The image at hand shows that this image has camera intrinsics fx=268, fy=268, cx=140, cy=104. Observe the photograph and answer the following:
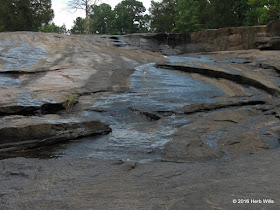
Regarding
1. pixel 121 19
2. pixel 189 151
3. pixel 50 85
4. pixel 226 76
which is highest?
pixel 121 19

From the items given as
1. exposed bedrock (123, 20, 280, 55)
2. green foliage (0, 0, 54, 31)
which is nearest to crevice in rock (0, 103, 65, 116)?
exposed bedrock (123, 20, 280, 55)

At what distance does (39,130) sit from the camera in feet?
11.8

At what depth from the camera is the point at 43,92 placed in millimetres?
5301

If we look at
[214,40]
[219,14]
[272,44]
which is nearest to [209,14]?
[219,14]

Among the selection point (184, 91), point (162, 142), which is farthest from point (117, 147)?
point (184, 91)

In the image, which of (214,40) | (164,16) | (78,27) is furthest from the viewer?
(78,27)

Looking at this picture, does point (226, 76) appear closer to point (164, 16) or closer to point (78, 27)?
point (164, 16)

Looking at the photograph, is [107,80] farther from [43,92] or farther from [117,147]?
[117,147]

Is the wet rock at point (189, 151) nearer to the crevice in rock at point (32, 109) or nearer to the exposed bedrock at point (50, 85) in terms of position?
the exposed bedrock at point (50, 85)

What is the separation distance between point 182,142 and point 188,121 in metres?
1.05

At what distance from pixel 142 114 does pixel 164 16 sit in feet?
90.7

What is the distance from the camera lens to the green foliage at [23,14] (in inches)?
918

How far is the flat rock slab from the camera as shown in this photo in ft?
11.3

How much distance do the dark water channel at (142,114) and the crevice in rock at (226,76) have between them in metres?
0.43
